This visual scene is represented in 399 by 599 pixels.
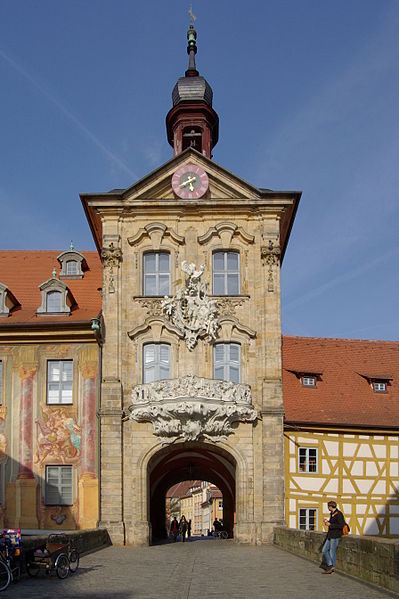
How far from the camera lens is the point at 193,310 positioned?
30250 mm

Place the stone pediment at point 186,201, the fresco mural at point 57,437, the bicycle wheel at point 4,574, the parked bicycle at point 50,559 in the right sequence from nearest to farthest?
the bicycle wheel at point 4,574 → the parked bicycle at point 50,559 → the fresco mural at point 57,437 → the stone pediment at point 186,201

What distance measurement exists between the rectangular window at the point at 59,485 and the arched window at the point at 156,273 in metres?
6.60

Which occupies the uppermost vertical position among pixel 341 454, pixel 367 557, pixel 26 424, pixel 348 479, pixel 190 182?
pixel 190 182

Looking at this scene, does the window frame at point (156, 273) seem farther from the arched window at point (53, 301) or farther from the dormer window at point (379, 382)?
the dormer window at point (379, 382)

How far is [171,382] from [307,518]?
7.49 meters

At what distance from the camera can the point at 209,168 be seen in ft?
104

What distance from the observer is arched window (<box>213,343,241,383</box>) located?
99.2 feet

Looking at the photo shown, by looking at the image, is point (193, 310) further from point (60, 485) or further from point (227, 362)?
point (60, 485)

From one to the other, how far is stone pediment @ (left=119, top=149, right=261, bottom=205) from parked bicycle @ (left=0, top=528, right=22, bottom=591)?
1683 cm

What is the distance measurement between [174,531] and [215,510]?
4643 centimetres

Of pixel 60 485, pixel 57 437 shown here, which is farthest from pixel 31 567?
pixel 57 437

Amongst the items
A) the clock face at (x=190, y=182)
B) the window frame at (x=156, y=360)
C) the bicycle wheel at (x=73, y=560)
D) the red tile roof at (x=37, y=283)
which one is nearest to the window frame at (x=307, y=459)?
the window frame at (x=156, y=360)

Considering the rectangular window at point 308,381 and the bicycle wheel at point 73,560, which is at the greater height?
the rectangular window at point 308,381

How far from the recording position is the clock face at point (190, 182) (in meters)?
31.6
